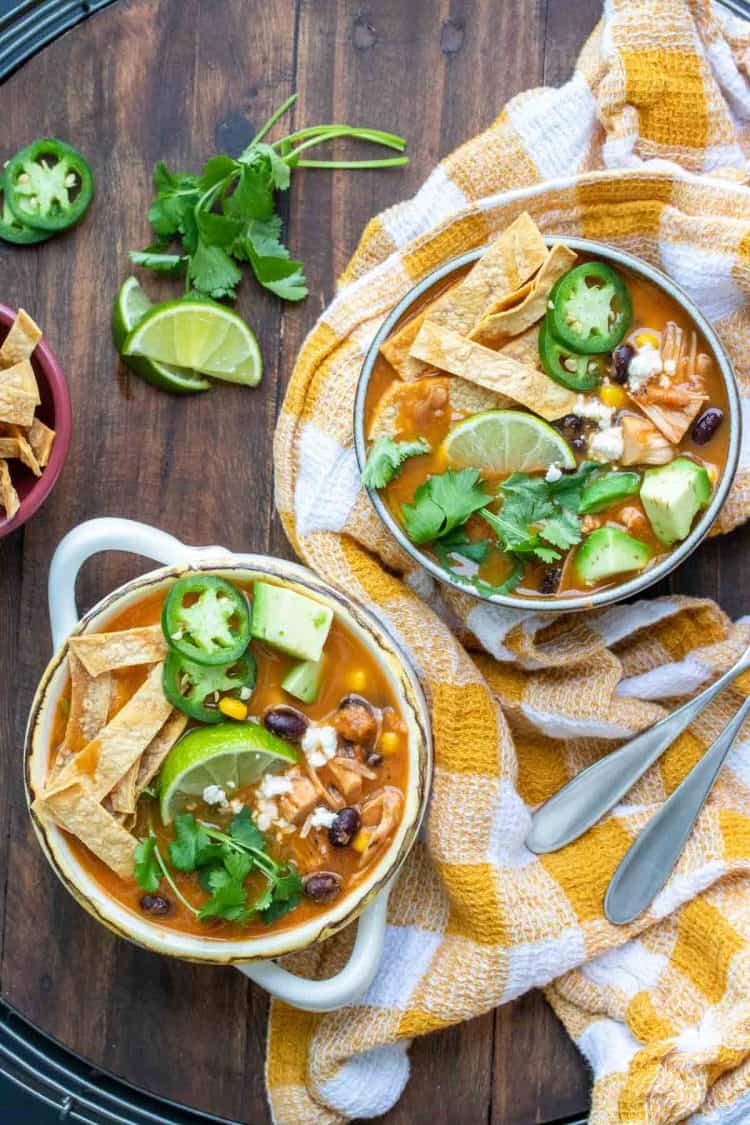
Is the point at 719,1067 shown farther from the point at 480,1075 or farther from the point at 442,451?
the point at 442,451

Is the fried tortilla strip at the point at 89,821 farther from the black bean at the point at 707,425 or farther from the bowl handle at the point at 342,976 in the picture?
the black bean at the point at 707,425

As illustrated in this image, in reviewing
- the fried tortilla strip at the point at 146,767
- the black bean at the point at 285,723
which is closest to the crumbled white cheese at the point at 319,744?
the black bean at the point at 285,723

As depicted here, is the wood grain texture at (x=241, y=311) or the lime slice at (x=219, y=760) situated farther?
the wood grain texture at (x=241, y=311)

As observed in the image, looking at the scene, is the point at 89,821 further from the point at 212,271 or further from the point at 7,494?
the point at 212,271

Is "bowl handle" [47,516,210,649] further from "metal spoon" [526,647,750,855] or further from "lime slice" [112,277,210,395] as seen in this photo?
"metal spoon" [526,647,750,855]

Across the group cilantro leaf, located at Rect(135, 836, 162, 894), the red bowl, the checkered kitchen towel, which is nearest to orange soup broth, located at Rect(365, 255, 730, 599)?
the checkered kitchen towel

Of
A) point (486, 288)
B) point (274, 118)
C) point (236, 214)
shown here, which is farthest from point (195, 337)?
point (486, 288)
